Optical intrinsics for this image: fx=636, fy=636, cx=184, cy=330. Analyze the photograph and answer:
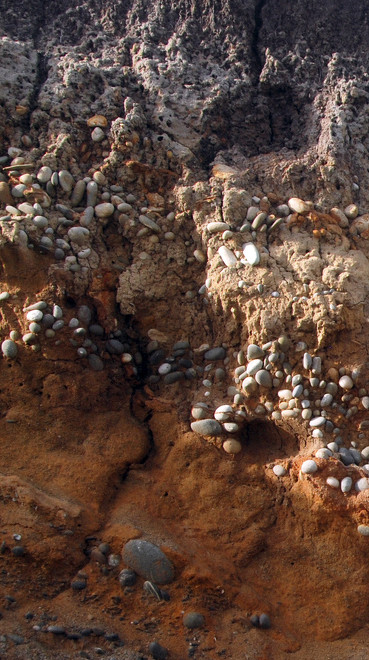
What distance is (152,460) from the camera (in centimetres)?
348

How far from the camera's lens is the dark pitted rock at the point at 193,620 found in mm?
2893

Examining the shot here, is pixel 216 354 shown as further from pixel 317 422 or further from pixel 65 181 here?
pixel 65 181

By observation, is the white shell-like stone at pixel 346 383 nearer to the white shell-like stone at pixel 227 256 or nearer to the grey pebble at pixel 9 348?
the white shell-like stone at pixel 227 256

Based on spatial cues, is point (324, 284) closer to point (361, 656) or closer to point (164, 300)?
point (164, 300)

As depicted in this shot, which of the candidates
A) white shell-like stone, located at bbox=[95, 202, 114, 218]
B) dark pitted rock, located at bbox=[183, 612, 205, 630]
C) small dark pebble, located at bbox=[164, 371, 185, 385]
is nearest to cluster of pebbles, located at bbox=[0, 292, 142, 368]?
small dark pebble, located at bbox=[164, 371, 185, 385]

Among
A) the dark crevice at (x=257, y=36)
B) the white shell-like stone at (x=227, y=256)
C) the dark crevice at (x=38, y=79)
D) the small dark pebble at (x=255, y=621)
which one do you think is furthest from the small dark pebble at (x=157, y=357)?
the dark crevice at (x=257, y=36)

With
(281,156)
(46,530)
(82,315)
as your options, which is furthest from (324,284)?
(46,530)

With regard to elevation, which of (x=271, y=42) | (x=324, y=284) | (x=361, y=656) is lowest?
(x=361, y=656)

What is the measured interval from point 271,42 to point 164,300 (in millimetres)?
2176

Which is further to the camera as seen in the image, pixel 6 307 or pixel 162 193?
pixel 162 193

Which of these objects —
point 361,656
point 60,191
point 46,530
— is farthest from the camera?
point 60,191

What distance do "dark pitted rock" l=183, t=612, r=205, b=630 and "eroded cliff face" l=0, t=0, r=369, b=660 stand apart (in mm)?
41

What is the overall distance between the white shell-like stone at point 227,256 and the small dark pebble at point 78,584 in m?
1.82

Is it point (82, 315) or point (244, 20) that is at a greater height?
point (244, 20)
